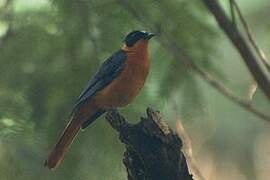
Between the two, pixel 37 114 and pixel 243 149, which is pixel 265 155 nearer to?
pixel 243 149

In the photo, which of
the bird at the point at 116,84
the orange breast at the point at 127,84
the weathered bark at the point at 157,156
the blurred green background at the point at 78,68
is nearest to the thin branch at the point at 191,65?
the blurred green background at the point at 78,68

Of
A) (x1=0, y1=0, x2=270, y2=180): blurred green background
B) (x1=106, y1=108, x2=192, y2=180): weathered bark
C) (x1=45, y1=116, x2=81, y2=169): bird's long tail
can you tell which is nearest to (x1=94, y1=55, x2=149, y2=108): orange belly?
(x1=45, y1=116, x2=81, y2=169): bird's long tail

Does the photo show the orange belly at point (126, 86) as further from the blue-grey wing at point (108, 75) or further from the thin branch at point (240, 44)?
the thin branch at point (240, 44)

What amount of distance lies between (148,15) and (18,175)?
3.45ft

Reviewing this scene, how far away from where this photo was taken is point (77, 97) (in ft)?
15.1

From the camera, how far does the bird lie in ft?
16.5

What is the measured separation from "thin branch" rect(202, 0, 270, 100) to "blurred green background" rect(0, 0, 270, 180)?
0.30 m

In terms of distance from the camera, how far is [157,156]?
3713 millimetres

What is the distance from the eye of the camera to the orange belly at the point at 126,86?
16.7 feet

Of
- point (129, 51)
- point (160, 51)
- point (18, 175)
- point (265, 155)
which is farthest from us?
point (265, 155)

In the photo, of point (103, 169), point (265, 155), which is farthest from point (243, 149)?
point (103, 169)

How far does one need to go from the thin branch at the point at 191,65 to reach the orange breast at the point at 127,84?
2.35 feet

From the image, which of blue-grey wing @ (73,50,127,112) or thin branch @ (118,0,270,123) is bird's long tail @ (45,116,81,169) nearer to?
blue-grey wing @ (73,50,127,112)

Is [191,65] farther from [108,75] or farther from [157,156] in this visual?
[108,75]
